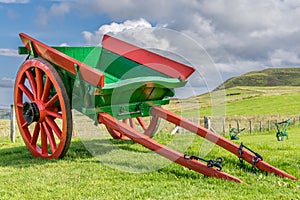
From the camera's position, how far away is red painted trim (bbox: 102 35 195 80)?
6.82 m

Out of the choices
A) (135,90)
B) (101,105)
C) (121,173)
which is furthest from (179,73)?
(121,173)

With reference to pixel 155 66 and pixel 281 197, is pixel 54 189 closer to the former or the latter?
pixel 281 197

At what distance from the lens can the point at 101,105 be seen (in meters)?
5.93

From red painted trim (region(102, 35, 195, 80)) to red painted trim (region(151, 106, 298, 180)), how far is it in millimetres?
806

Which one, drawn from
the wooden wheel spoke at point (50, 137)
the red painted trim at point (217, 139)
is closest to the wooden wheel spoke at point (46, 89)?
the wooden wheel spoke at point (50, 137)

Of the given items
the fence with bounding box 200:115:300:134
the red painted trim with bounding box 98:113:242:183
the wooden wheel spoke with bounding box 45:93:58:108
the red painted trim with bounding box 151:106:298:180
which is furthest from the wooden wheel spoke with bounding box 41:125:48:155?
the fence with bounding box 200:115:300:134

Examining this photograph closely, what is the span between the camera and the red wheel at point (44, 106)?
598 cm

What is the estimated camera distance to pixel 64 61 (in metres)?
5.93

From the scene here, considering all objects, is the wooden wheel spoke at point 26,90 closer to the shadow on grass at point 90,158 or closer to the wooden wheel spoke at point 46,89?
the wooden wheel spoke at point 46,89

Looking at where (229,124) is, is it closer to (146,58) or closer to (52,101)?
(146,58)

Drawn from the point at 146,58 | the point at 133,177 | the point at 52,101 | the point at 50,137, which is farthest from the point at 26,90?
the point at 133,177

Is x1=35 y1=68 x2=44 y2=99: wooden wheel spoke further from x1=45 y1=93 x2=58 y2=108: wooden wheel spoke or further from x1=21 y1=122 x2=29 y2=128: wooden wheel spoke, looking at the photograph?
x1=21 y1=122 x2=29 y2=128: wooden wheel spoke

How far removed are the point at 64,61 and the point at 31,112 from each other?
1230mm

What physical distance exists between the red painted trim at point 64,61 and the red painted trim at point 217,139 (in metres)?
1.38
